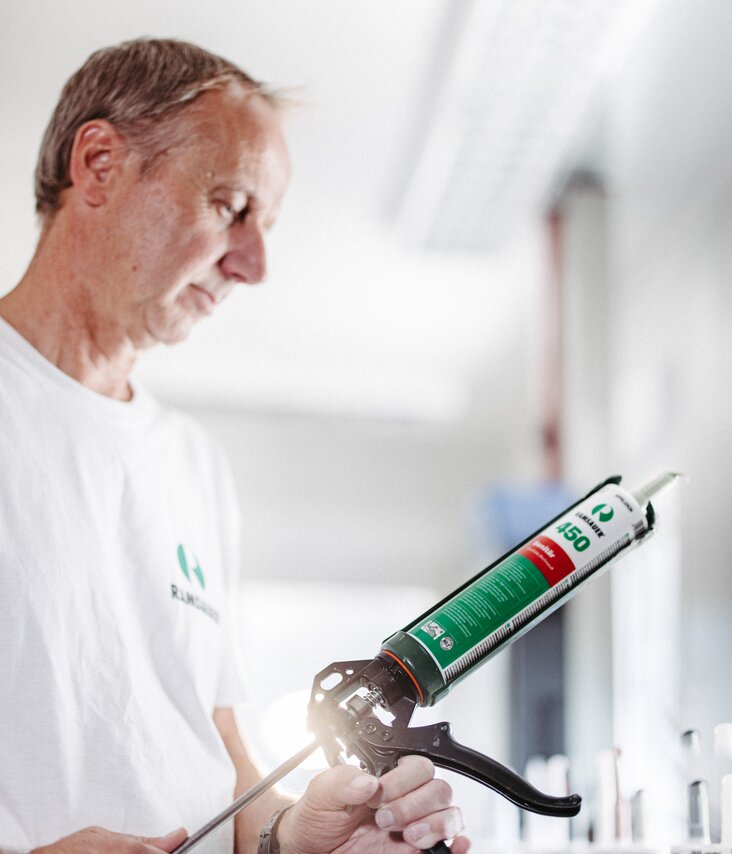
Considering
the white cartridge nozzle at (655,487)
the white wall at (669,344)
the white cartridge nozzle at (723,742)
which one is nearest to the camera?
the white cartridge nozzle at (655,487)

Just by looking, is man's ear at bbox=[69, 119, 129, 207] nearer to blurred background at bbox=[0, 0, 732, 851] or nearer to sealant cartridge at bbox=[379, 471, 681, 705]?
blurred background at bbox=[0, 0, 732, 851]

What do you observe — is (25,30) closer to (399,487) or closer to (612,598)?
(612,598)

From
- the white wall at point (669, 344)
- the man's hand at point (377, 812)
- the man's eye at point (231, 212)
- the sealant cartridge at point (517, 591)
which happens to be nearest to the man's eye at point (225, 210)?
the man's eye at point (231, 212)

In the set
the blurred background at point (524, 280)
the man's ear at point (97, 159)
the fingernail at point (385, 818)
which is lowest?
the fingernail at point (385, 818)

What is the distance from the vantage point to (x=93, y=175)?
42.5 inches

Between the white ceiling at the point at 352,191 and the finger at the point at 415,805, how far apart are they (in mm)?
667

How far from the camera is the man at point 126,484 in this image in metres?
0.90

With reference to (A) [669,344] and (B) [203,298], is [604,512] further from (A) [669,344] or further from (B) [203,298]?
(A) [669,344]

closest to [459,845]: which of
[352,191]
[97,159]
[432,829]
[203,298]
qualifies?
[432,829]

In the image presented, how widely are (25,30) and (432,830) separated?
1107 mm

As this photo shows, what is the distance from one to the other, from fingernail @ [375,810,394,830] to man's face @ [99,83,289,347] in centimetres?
53

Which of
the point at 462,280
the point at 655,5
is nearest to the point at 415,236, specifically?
the point at 462,280

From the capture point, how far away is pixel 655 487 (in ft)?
2.95

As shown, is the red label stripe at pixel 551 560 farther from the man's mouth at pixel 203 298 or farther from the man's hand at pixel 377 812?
the man's mouth at pixel 203 298
